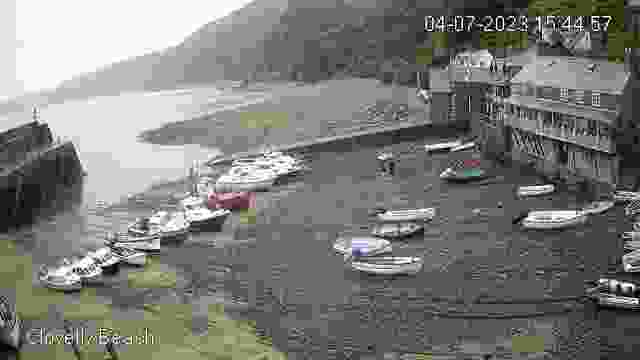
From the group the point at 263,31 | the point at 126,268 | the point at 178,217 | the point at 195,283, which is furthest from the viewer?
the point at 263,31

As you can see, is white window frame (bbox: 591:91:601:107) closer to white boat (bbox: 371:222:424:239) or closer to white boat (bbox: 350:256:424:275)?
white boat (bbox: 371:222:424:239)

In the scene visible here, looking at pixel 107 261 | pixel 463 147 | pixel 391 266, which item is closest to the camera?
pixel 391 266

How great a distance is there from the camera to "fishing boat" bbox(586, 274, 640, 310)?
1117 inches

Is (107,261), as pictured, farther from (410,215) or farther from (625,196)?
(625,196)

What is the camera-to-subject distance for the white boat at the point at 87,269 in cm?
3628

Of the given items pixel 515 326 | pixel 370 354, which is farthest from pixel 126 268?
pixel 515 326

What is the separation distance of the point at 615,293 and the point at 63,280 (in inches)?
859

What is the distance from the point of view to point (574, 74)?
46500mm

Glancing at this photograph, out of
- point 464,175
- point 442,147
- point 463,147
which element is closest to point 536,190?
point 464,175

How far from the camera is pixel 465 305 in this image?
3066 centimetres

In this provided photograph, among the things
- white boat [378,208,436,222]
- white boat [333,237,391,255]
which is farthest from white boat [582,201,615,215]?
white boat [333,237,391,255]

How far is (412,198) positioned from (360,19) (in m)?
93.7

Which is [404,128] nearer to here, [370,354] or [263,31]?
[370,354]

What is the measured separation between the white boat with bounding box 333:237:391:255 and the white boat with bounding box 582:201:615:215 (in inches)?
363
